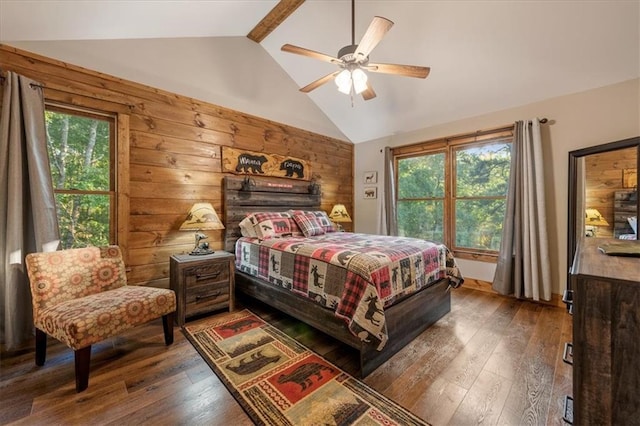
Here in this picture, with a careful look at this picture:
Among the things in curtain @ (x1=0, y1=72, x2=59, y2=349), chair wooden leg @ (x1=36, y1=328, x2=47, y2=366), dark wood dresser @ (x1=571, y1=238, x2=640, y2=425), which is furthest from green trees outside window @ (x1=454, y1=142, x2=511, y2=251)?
curtain @ (x1=0, y1=72, x2=59, y2=349)

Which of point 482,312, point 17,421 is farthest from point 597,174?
point 17,421

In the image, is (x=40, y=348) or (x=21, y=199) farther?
(x=21, y=199)

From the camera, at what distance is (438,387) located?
1.61 m

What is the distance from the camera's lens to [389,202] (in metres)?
4.37

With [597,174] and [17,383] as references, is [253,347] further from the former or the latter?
[597,174]

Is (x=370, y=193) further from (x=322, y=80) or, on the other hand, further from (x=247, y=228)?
(x=322, y=80)

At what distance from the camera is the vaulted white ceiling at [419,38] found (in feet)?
6.94

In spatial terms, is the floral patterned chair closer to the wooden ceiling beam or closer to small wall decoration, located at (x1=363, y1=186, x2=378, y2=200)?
the wooden ceiling beam

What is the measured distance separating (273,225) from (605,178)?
11.6 ft

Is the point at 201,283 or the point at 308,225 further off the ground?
the point at 308,225

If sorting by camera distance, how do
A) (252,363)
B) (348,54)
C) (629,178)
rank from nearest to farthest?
(252,363) < (348,54) < (629,178)

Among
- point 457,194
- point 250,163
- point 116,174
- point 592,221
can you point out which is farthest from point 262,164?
point 592,221

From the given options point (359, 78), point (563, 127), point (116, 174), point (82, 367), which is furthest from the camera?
point (563, 127)

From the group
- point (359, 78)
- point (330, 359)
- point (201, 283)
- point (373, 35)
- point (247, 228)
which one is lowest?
point (330, 359)
